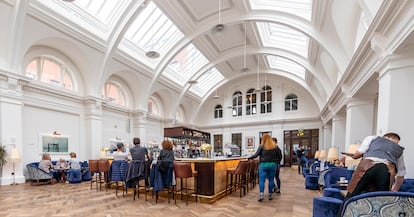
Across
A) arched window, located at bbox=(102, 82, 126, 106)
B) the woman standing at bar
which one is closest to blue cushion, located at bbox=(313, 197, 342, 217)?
the woman standing at bar

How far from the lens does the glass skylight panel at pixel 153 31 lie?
887 centimetres

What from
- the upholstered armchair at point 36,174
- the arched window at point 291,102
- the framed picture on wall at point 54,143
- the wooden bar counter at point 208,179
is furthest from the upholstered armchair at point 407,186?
the arched window at point 291,102

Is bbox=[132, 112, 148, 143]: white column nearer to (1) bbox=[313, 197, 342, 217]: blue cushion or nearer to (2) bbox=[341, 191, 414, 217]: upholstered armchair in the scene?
(1) bbox=[313, 197, 342, 217]: blue cushion

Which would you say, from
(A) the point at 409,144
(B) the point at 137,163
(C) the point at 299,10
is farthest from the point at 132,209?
(C) the point at 299,10

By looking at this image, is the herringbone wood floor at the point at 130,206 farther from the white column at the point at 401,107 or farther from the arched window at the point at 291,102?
the arched window at the point at 291,102

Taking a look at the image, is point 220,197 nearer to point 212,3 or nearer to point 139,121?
point 212,3

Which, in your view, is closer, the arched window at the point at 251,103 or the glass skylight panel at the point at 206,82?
the glass skylight panel at the point at 206,82

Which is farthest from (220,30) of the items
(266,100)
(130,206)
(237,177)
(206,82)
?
(266,100)

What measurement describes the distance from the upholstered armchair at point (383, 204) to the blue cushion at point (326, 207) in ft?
3.14

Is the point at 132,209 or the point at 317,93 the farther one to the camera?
the point at 317,93

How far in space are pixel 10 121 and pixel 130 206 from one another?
499cm

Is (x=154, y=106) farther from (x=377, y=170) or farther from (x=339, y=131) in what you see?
(x=377, y=170)

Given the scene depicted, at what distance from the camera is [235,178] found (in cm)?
542

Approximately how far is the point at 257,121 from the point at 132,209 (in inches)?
524
